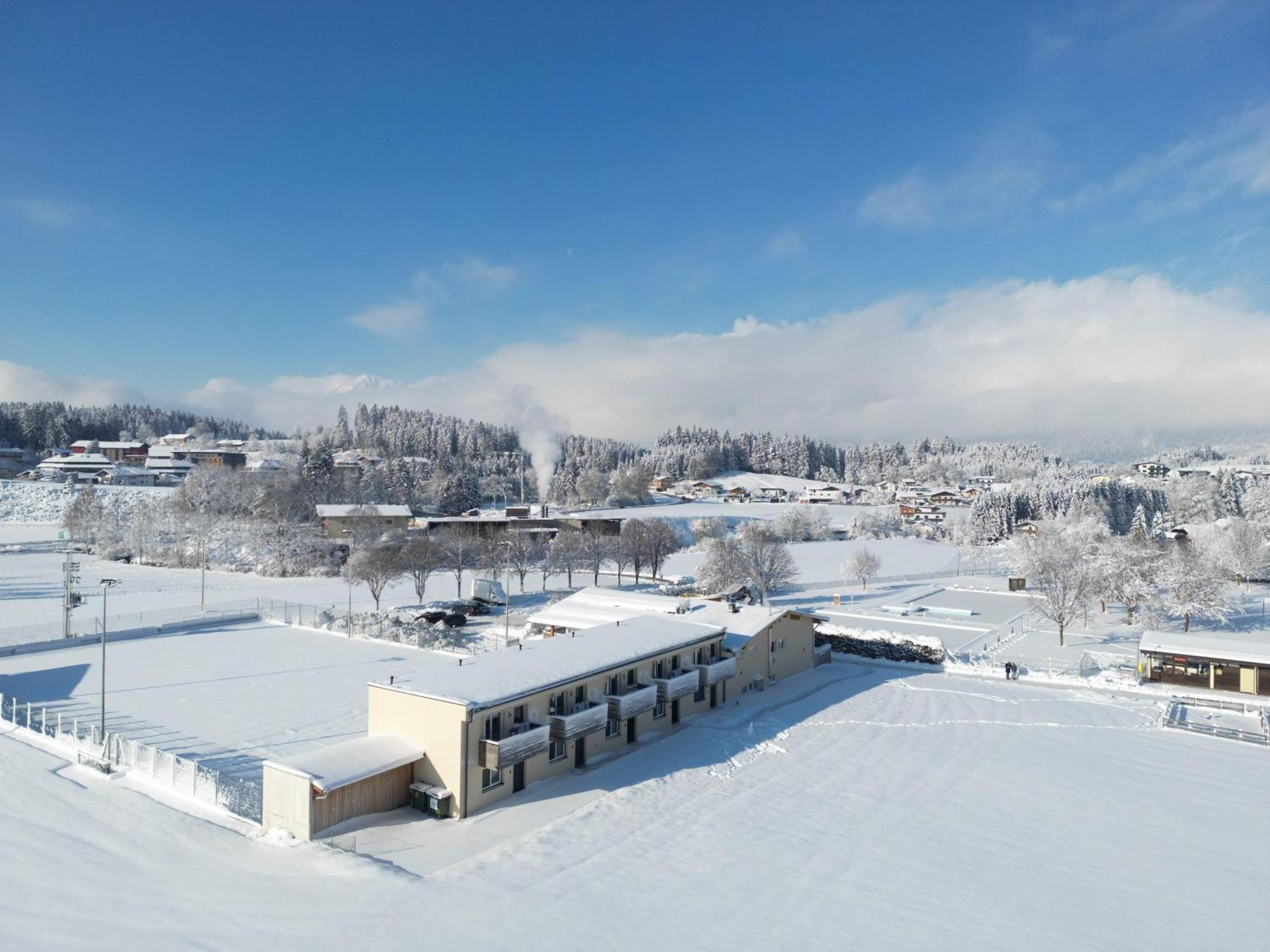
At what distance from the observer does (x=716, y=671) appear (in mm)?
22172

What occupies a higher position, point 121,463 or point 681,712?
point 121,463

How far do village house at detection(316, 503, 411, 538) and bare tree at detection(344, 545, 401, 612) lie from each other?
15.3m

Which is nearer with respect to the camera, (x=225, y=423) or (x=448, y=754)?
(x=448, y=754)

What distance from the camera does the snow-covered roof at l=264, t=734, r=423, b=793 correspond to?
520 inches

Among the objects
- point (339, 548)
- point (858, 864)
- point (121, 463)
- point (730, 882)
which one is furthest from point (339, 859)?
point (121, 463)

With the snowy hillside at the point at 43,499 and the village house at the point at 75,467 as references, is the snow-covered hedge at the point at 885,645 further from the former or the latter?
the village house at the point at 75,467

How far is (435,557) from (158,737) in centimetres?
2567

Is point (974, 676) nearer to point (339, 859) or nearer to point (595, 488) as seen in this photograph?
point (339, 859)

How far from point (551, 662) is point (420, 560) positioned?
25.5 m

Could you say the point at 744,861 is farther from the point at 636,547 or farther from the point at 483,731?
the point at 636,547

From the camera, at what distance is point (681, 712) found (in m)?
21.3

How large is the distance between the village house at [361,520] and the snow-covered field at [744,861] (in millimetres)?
42024

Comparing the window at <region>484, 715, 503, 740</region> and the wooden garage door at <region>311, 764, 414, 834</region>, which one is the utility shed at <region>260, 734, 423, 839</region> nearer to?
the wooden garage door at <region>311, 764, 414, 834</region>

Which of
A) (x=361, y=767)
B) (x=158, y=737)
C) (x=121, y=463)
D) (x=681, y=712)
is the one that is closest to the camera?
(x=361, y=767)
